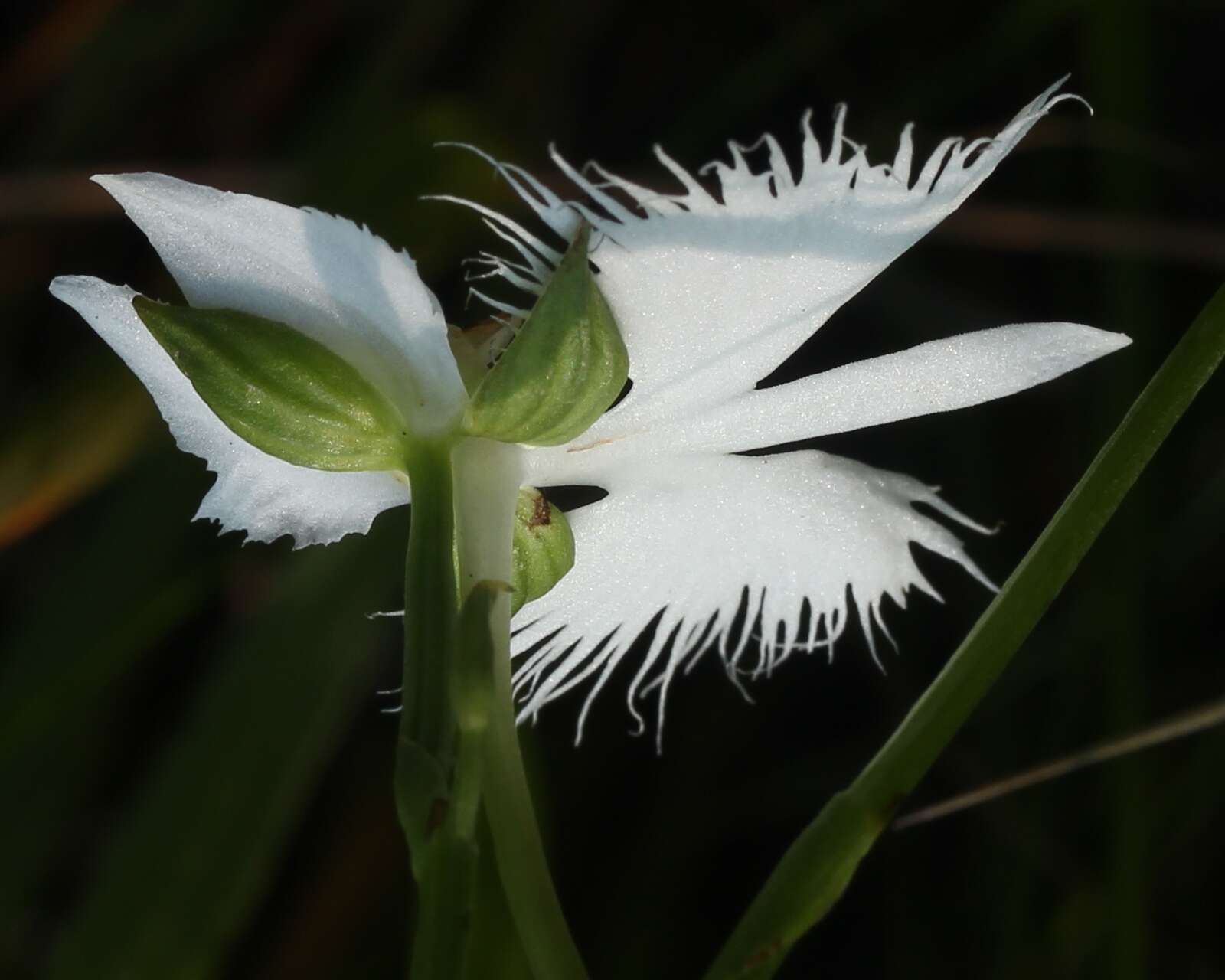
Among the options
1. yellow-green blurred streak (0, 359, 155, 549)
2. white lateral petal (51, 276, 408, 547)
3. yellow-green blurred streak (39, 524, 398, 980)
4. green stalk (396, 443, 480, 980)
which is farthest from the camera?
yellow-green blurred streak (0, 359, 155, 549)

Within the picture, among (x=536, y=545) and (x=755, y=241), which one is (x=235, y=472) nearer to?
(x=536, y=545)

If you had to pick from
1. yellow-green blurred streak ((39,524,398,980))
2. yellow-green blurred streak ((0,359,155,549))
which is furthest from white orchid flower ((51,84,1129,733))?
yellow-green blurred streak ((0,359,155,549))

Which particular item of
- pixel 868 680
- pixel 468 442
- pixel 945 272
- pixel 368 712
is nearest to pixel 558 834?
pixel 368 712

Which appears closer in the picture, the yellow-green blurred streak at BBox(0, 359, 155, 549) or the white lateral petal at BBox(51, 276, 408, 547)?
the white lateral petal at BBox(51, 276, 408, 547)

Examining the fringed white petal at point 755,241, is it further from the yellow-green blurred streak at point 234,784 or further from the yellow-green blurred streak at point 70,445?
the yellow-green blurred streak at point 70,445

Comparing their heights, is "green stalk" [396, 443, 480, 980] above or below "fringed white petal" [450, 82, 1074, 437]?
below

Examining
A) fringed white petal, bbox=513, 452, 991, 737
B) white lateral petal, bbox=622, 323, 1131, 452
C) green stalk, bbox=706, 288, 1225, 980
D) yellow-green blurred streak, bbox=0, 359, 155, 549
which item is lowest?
green stalk, bbox=706, 288, 1225, 980

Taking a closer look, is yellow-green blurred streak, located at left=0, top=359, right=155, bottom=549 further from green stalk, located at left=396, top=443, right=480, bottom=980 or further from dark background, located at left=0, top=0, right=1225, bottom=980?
green stalk, located at left=396, top=443, right=480, bottom=980

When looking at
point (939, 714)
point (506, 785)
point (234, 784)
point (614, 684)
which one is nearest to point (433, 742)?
point (506, 785)

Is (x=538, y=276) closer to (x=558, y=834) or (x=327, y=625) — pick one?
(x=327, y=625)

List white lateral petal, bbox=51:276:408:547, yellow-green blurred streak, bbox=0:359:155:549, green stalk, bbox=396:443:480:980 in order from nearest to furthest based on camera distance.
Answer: green stalk, bbox=396:443:480:980 < white lateral petal, bbox=51:276:408:547 < yellow-green blurred streak, bbox=0:359:155:549
